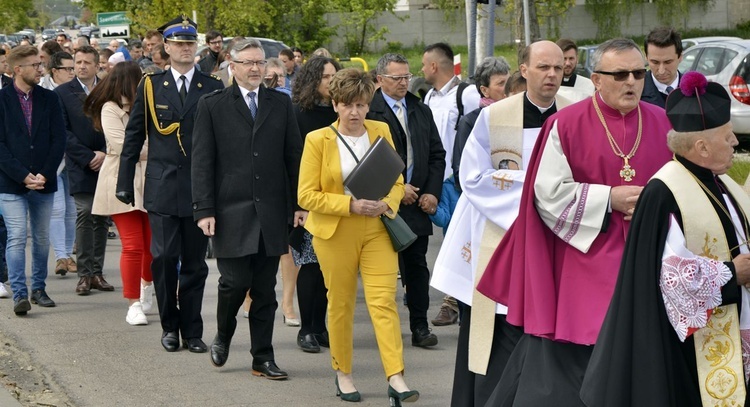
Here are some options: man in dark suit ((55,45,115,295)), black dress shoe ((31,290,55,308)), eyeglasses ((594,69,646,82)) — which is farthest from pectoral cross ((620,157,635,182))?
man in dark suit ((55,45,115,295))

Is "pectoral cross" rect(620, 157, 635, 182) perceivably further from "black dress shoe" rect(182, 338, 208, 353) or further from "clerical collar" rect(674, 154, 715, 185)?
"black dress shoe" rect(182, 338, 208, 353)

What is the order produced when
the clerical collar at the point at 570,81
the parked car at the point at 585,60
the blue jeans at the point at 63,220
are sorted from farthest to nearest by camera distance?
1. the parked car at the point at 585,60
2. the blue jeans at the point at 63,220
3. the clerical collar at the point at 570,81

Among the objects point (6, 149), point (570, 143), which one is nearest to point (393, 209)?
point (570, 143)

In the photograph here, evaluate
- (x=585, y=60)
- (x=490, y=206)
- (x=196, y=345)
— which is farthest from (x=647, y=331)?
(x=585, y=60)

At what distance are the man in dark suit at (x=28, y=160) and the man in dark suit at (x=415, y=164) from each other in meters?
2.95

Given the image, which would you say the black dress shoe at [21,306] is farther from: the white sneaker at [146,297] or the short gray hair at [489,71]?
the short gray hair at [489,71]

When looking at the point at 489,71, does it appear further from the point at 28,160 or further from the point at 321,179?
the point at 28,160

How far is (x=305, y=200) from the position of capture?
7.25 m

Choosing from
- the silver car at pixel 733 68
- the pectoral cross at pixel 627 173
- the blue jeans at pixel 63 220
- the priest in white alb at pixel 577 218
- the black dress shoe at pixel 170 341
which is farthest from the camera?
the silver car at pixel 733 68

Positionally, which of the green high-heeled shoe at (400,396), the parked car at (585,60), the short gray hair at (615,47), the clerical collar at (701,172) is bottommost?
the green high-heeled shoe at (400,396)

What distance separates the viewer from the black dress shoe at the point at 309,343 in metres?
8.63

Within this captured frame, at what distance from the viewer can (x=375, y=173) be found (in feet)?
23.7

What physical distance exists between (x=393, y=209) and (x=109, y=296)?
4.22 metres

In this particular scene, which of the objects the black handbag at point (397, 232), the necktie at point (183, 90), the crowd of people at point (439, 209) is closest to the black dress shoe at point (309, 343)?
the crowd of people at point (439, 209)
